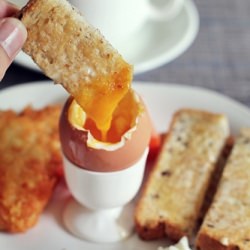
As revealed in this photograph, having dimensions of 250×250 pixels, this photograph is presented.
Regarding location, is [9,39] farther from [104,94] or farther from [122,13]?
[122,13]

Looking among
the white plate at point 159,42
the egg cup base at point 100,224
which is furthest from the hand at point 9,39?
the white plate at point 159,42

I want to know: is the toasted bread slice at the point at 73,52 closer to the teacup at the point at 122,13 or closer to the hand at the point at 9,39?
the hand at the point at 9,39

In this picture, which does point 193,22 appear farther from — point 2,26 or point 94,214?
point 2,26

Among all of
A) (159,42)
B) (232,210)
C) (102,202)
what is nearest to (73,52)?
(102,202)

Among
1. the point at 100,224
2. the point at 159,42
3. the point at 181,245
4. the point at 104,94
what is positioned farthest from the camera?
the point at 159,42

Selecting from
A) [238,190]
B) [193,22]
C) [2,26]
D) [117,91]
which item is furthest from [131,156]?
[193,22]

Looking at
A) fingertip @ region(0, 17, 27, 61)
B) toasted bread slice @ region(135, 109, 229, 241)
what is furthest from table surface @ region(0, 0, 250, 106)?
fingertip @ region(0, 17, 27, 61)

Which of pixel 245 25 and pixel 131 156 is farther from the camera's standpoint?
pixel 245 25
